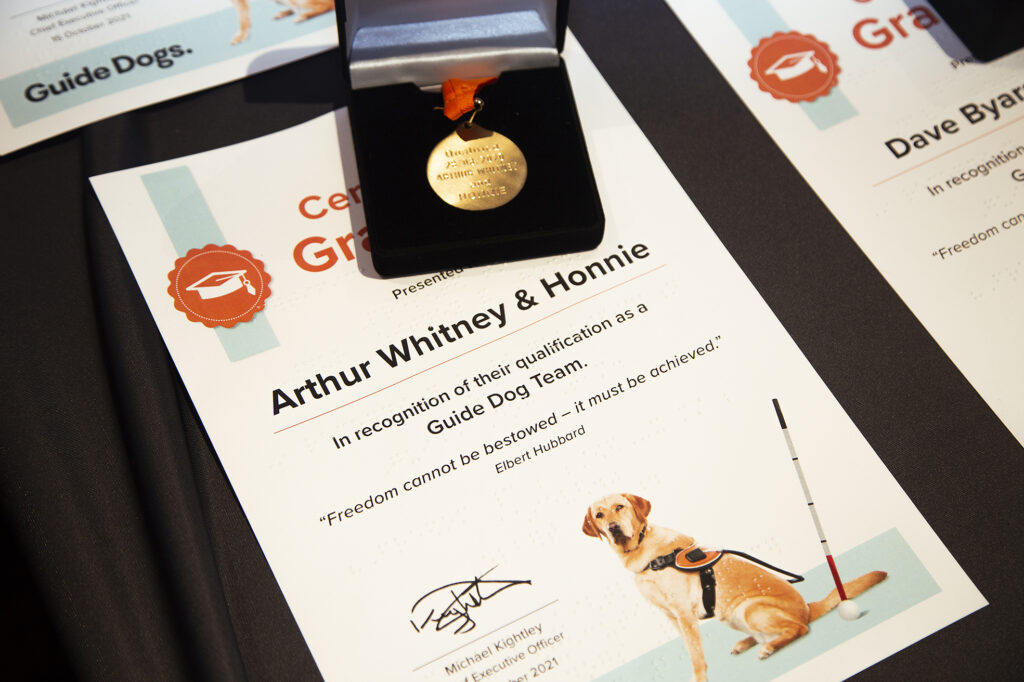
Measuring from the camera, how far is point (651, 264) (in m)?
0.66

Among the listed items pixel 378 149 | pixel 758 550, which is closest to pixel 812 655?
pixel 758 550

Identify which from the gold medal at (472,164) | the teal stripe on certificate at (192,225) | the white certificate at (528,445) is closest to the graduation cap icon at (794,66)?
the white certificate at (528,445)

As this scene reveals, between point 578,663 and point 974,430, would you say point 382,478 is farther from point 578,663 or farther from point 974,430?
point 974,430

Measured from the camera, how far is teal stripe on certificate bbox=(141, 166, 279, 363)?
63cm

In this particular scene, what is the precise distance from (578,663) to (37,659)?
0.67 meters

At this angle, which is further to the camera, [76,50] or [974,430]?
[76,50]

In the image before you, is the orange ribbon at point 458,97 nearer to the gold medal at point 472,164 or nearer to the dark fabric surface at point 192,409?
the gold medal at point 472,164

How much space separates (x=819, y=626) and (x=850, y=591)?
0.04m

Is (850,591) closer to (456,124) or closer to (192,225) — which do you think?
(456,124)

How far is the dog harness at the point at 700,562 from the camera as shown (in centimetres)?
56

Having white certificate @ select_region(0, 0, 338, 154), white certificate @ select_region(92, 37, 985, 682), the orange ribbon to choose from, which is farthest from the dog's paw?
white certificate @ select_region(0, 0, 338, 154)

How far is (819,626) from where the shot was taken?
0.55 metres

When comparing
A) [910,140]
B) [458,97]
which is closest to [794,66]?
[910,140]

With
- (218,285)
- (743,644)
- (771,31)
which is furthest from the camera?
(771,31)
